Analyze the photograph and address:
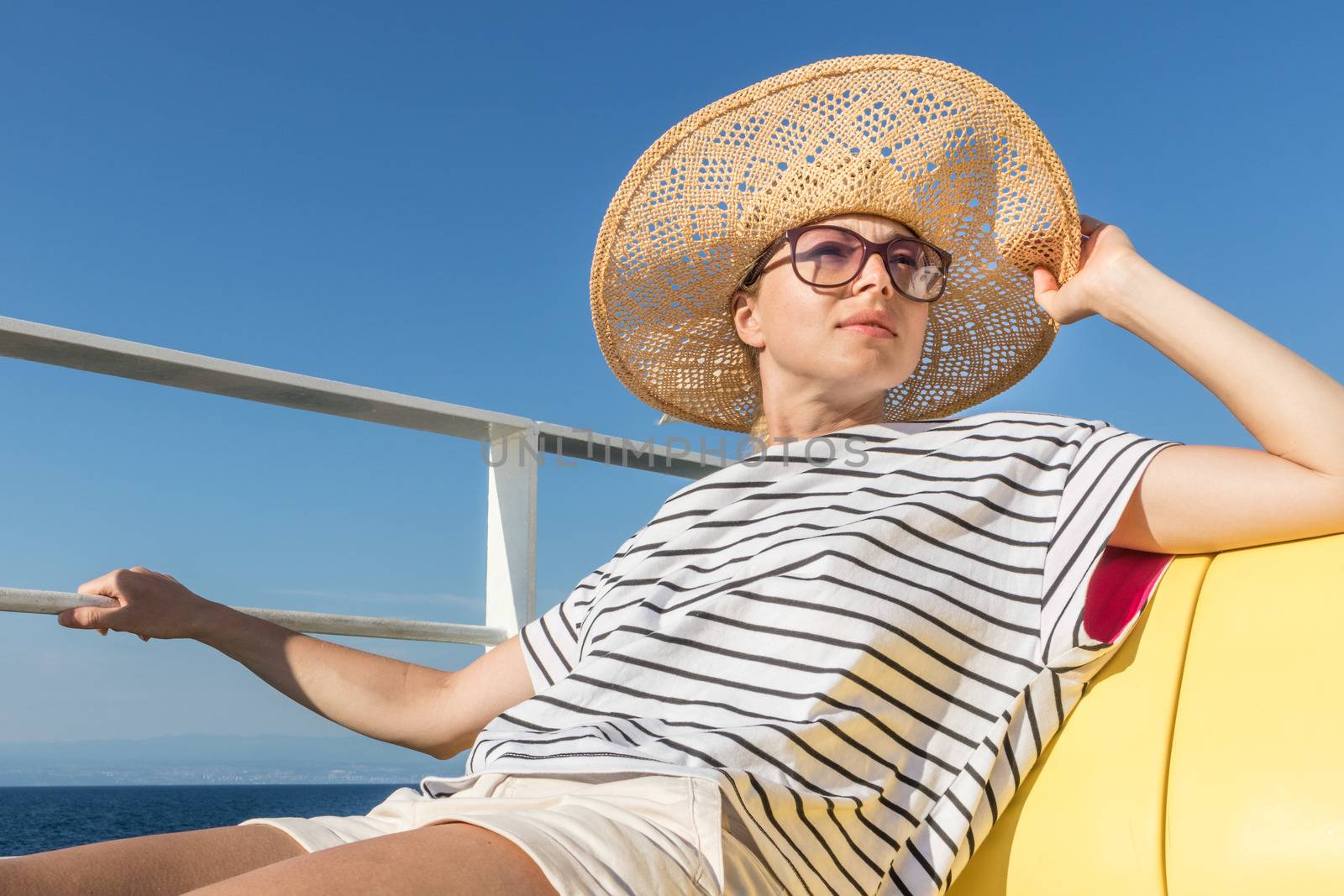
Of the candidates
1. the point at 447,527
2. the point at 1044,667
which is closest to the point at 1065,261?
the point at 1044,667

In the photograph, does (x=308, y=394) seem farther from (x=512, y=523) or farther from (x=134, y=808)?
(x=134, y=808)

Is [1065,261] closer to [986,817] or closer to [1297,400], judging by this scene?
[1297,400]

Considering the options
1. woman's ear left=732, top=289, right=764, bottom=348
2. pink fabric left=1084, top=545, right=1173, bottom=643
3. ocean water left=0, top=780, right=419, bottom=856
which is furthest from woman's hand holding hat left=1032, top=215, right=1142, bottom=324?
ocean water left=0, top=780, right=419, bottom=856

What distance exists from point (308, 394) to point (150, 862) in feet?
3.85

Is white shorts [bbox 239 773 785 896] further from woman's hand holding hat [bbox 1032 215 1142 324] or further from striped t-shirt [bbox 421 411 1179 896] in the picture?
woman's hand holding hat [bbox 1032 215 1142 324]

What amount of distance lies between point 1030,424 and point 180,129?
80.9 metres

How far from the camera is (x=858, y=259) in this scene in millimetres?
1673

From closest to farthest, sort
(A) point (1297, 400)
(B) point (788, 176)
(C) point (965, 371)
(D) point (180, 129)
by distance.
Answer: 1. (A) point (1297, 400)
2. (B) point (788, 176)
3. (C) point (965, 371)
4. (D) point (180, 129)

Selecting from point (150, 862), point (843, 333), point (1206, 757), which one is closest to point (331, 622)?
point (150, 862)

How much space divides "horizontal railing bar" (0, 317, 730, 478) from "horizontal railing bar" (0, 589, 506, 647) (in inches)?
17.2

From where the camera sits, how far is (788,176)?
179 centimetres

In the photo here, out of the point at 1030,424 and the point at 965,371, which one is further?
the point at 965,371

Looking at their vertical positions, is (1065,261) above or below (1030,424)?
above

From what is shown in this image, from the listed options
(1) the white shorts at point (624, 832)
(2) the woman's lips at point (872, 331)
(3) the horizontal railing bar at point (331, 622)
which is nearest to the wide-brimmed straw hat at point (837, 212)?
(2) the woman's lips at point (872, 331)
